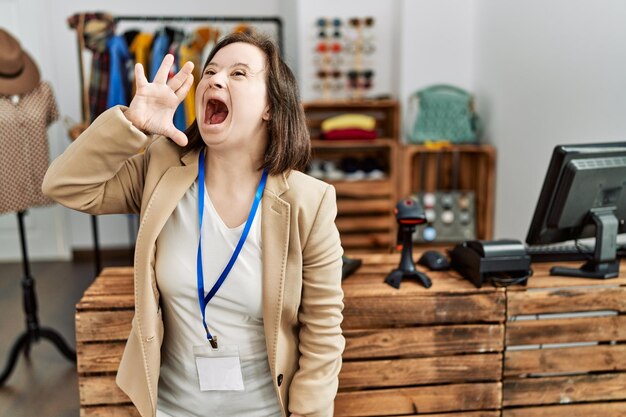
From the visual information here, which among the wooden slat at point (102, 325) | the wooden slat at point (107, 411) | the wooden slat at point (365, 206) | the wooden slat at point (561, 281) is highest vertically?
the wooden slat at point (561, 281)

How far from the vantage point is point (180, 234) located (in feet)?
4.53

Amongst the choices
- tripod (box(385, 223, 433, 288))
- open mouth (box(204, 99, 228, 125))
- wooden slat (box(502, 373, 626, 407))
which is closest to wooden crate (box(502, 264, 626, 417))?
wooden slat (box(502, 373, 626, 407))

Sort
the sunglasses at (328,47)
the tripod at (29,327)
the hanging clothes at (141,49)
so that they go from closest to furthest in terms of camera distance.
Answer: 1. the tripod at (29,327)
2. the hanging clothes at (141,49)
3. the sunglasses at (328,47)

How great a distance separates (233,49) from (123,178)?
0.39 meters

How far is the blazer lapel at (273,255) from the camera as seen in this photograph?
136cm

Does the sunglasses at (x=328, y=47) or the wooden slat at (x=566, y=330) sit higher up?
the sunglasses at (x=328, y=47)

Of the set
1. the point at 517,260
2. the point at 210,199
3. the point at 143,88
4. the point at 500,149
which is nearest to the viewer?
the point at 143,88

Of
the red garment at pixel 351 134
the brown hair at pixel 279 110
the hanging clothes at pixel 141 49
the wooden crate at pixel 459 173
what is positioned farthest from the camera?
the red garment at pixel 351 134

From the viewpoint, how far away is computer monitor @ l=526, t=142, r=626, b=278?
1945 mm

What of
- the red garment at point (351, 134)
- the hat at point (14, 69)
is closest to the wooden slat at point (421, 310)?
the hat at point (14, 69)

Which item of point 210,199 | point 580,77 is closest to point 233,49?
point 210,199

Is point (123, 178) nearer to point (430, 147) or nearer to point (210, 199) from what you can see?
point (210, 199)

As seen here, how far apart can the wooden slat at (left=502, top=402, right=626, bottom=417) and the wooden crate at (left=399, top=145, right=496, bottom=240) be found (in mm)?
1939

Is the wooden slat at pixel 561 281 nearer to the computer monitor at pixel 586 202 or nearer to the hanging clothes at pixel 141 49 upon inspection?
the computer monitor at pixel 586 202
